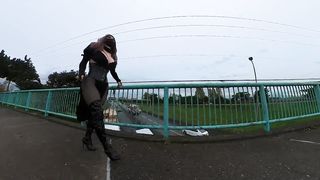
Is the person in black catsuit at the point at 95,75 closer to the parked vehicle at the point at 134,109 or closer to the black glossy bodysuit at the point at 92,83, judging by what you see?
the black glossy bodysuit at the point at 92,83

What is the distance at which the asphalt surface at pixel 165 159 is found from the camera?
3.66 meters

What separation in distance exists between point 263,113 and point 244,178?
273 cm

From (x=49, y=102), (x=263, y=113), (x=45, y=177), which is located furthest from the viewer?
(x=49, y=102)

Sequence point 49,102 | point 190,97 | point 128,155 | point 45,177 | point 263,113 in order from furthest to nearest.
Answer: point 49,102
point 263,113
point 190,97
point 128,155
point 45,177

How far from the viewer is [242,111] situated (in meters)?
5.76

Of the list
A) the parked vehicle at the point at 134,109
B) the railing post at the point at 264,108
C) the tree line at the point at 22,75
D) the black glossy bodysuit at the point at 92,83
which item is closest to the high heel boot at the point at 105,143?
the black glossy bodysuit at the point at 92,83

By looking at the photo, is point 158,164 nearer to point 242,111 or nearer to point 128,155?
point 128,155

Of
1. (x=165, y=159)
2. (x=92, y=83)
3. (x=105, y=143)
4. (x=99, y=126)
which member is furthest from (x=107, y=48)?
(x=165, y=159)

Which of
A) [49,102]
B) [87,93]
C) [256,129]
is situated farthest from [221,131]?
[49,102]

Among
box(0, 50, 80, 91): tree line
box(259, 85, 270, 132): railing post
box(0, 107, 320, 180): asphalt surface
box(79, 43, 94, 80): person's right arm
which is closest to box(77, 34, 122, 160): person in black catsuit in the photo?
box(79, 43, 94, 80): person's right arm

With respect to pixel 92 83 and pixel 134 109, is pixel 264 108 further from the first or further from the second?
pixel 92 83

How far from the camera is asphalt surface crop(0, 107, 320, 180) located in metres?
3.66

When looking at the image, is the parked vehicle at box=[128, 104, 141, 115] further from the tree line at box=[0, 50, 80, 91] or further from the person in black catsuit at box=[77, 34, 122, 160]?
the tree line at box=[0, 50, 80, 91]

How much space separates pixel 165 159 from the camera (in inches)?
167
